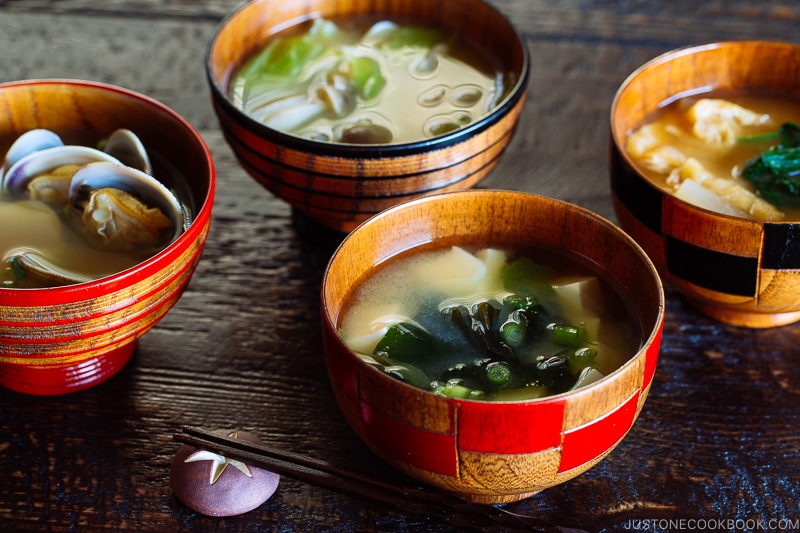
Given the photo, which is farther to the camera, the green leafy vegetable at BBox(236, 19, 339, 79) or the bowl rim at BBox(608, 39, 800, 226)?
the green leafy vegetable at BBox(236, 19, 339, 79)

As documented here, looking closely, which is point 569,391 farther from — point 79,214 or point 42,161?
point 42,161

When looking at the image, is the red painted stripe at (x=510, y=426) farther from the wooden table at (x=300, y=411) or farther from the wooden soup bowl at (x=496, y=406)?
the wooden table at (x=300, y=411)

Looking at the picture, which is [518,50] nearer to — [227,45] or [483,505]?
[227,45]

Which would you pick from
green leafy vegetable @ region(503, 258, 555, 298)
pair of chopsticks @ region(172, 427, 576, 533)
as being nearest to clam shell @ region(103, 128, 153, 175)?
pair of chopsticks @ region(172, 427, 576, 533)

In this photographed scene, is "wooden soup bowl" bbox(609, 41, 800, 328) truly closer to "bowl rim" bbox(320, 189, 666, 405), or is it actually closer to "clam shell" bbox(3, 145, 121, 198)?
"bowl rim" bbox(320, 189, 666, 405)

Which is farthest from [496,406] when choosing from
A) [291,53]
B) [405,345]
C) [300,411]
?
[291,53]

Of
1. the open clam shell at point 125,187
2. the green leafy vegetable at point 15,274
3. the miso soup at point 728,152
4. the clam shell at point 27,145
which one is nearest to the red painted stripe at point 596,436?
the miso soup at point 728,152
